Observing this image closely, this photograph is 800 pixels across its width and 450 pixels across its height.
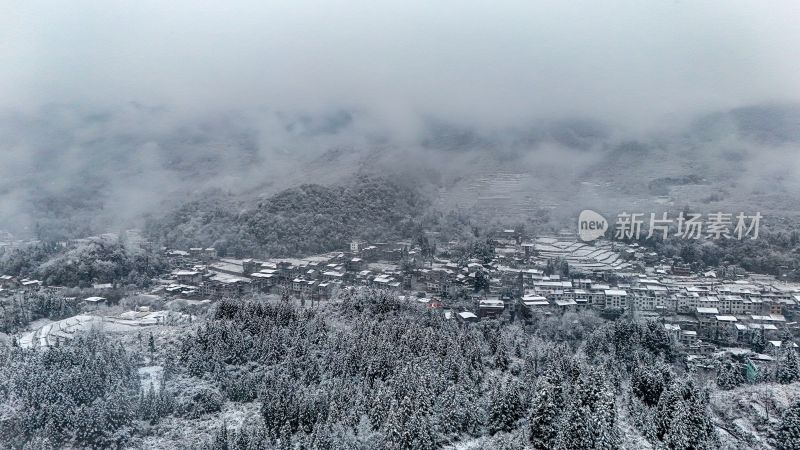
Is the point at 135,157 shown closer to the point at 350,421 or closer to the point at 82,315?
the point at 82,315

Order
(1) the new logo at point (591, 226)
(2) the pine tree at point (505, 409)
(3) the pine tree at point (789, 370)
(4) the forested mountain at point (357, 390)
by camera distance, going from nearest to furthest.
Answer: (4) the forested mountain at point (357, 390) < (2) the pine tree at point (505, 409) < (3) the pine tree at point (789, 370) < (1) the new logo at point (591, 226)

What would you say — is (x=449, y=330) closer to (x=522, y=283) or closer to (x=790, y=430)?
(x=522, y=283)

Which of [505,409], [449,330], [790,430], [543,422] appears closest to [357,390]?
[505,409]

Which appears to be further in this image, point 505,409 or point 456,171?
point 456,171

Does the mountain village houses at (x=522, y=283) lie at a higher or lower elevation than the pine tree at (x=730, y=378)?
higher

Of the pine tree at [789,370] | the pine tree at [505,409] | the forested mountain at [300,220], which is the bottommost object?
the pine tree at [505,409]

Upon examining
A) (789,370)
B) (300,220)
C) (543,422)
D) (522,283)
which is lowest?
(543,422)

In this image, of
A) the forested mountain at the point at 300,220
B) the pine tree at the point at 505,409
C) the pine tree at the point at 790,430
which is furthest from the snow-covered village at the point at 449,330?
the forested mountain at the point at 300,220

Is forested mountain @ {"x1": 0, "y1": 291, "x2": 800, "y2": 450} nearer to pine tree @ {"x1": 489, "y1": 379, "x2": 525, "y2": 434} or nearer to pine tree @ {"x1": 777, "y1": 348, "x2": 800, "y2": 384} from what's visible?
pine tree @ {"x1": 489, "y1": 379, "x2": 525, "y2": 434}

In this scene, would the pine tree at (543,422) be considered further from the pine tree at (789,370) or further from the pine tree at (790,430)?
the pine tree at (789,370)

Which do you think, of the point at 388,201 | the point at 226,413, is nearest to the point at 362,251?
the point at 388,201

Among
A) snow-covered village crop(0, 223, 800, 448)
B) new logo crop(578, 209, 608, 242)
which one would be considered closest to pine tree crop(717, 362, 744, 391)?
snow-covered village crop(0, 223, 800, 448)
